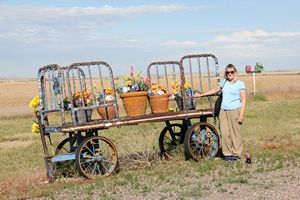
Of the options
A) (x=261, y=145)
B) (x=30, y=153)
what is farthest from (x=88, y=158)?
(x=30, y=153)

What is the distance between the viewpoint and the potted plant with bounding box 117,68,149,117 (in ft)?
31.3

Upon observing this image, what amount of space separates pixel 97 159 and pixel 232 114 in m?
2.64

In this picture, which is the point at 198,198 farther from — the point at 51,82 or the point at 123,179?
the point at 51,82

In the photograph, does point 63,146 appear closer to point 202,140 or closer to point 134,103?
point 134,103

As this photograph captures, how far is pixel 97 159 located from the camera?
9023 mm

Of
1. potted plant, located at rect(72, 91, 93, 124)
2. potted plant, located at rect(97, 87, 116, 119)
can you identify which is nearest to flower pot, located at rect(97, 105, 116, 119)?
potted plant, located at rect(97, 87, 116, 119)

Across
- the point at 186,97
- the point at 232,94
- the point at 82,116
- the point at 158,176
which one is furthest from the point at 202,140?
the point at 82,116

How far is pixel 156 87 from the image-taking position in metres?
10.2

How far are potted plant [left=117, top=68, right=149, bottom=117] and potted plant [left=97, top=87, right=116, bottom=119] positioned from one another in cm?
28

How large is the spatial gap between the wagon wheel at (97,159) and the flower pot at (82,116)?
12.8 inches

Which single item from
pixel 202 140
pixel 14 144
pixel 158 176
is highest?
pixel 202 140

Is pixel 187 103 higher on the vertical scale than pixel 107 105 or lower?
lower

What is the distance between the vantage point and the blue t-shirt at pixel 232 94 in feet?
31.7

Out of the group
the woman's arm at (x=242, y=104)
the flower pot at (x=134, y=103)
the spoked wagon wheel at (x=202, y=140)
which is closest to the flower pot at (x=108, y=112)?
the flower pot at (x=134, y=103)
